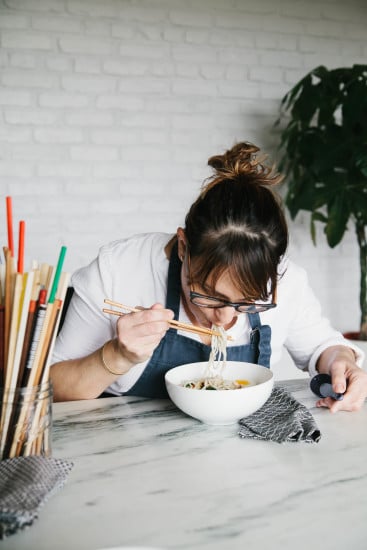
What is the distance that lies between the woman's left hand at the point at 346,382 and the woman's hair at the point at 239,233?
28 centimetres

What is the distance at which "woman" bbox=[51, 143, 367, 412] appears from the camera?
1.30 m

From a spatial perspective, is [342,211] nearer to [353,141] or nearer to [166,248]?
[353,141]

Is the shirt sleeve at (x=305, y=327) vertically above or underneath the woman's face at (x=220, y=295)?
underneath

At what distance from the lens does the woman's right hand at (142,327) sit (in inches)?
46.8

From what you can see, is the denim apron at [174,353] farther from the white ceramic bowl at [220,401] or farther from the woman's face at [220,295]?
the white ceramic bowl at [220,401]

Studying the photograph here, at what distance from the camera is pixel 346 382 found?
4.64 ft

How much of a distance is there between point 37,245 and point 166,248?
1.57m

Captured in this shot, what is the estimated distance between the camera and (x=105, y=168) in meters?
3.06

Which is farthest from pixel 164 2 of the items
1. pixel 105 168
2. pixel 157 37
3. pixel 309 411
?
pixel 309 411

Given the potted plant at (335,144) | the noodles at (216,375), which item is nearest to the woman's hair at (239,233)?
the noodles at (216,375)

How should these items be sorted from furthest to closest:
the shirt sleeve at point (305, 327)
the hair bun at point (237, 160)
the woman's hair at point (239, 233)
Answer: the shirt sleeve at point (305, 327) < the hair bun at point (237, 160) < the woman's hair at point (239, 233)

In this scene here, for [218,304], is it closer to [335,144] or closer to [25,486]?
[25,486]

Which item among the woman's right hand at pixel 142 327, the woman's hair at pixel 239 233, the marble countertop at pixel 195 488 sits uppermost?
the woman's hair at pixel 239 233

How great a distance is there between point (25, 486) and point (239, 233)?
0.71 meters
